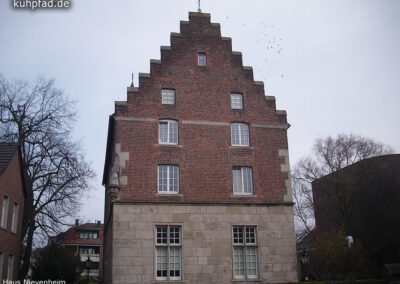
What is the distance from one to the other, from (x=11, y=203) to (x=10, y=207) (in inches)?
10.2

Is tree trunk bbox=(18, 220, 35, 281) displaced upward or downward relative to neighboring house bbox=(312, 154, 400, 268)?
downward

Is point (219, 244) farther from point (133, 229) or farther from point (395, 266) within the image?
point (395, 266)

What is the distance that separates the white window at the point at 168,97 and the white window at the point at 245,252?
814 cm

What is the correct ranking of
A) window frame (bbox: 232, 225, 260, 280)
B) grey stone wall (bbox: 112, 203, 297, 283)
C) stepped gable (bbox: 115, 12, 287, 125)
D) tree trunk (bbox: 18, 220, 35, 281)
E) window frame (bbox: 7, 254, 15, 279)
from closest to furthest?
grey stone wall (bbox: 112, 203, 297, 283), window frame (bbox: 232, 225, 260, 280), stepped gable (bbox: 115, 12, 287, 125), window frame (bbox: 7, 254, 15, 279), tree trunk (bbox: 18, 220, 35, 281)

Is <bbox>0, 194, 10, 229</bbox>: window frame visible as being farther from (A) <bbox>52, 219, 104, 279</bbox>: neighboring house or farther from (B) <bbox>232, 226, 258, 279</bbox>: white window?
(A) <bbox>52, 219, 104, 279</bbox>: neighboring house

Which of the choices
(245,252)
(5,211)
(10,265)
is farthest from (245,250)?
(10,265)

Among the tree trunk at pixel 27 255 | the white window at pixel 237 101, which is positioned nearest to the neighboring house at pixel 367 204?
the white window at pixel 237 101

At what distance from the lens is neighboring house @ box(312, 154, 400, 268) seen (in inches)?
1534

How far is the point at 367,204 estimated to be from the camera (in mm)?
42438

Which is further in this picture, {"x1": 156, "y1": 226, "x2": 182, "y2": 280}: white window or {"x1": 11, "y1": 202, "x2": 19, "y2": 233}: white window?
{"x1": 11, "y1": 202, "x2": 19, "y2": 233}: white window

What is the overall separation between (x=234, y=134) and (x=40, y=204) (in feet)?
51.8

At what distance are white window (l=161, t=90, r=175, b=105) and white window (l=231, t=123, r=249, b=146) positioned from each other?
3.91 metres

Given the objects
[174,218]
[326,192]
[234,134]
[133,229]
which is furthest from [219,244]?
[326,192]

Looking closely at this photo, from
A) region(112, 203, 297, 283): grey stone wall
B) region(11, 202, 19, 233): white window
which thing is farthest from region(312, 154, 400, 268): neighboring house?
region(11, 202, 19, 233): white window
